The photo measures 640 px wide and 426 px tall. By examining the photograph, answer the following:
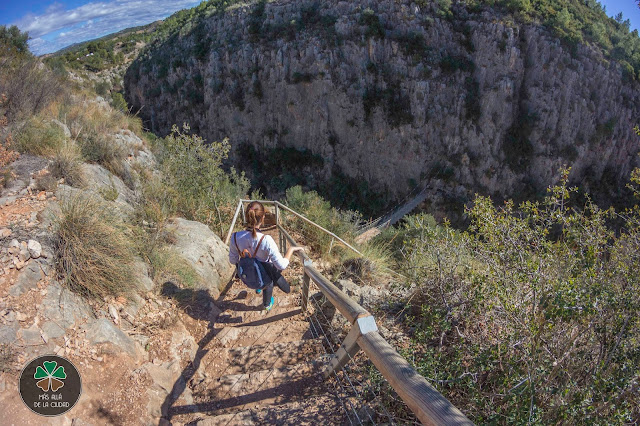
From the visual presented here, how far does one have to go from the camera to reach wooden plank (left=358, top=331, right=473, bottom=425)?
4.23ft

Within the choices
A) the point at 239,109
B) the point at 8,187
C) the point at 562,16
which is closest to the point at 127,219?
the point at 8,187

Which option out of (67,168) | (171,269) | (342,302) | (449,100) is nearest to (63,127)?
(67,168)

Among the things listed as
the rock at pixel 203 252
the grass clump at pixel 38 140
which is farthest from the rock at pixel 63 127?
the rock at pixel 203 252

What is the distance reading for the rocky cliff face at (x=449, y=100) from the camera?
21000mm

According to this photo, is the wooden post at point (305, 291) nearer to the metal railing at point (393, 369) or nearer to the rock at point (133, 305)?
the metal railing at point (393, 369)

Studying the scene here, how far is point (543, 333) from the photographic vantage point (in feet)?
→ 7.16

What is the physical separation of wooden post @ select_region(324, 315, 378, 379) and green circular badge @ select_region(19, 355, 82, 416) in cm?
165

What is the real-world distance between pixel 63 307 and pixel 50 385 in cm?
68

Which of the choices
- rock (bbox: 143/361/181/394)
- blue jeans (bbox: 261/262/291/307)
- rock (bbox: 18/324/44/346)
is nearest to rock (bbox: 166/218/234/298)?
blue jeans (bbox: 261/262/291/307)

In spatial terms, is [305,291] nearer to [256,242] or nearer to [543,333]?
[256,242]

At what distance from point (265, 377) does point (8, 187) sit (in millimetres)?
3627

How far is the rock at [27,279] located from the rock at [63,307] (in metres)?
0.11

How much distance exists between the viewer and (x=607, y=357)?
1.93 metres

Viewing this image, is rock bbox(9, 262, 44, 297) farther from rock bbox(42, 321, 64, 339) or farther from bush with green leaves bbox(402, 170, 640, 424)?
bush with green leaves bbox(402, 170, 640, 424)
